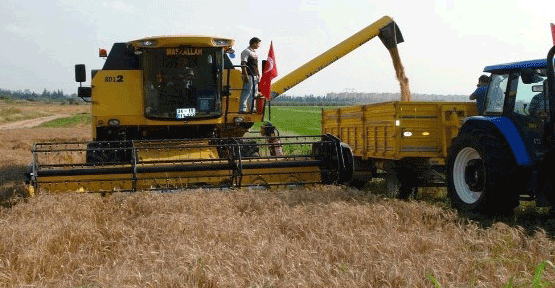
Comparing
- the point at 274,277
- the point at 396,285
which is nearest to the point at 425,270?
the point at 396,285

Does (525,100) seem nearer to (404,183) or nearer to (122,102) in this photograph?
Answer: (404,183)

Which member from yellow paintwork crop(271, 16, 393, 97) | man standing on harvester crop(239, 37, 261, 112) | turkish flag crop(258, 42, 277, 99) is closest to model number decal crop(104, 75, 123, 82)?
man standing on harvester crop(239, 37, 261, 112)

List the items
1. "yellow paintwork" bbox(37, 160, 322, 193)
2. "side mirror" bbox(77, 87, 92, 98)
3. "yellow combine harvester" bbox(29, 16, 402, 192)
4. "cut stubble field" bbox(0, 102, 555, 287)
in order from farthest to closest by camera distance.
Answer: "side mirror" bbox(77, 87, 92, 98), "yellow combine harvester" bbox(29, 16, 402, 192), "yellow paintwork" bbox(37, 160, 322, 193), "cut stubble field" bbox(0, 102, 555, 287)

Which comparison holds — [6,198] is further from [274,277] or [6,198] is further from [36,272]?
[274,277]

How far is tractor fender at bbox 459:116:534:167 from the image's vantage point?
6.85 metres

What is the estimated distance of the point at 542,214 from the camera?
8.01 m

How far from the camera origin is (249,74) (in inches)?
422

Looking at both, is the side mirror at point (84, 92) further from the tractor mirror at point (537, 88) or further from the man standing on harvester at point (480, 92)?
the tractor mirror at point (537, 88)

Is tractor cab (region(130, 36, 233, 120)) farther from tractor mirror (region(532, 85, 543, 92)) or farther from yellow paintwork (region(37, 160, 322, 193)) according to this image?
tractor mirror (region(532, 85, 543, 92))

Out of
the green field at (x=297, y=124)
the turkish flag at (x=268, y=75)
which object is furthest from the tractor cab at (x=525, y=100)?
the green field at (x=297, y=124)

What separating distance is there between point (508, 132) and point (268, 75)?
4.76 metres

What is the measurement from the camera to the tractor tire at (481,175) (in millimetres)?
6938

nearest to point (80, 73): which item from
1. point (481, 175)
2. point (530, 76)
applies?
point (481, 175)

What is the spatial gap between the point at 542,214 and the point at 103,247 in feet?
17.3
